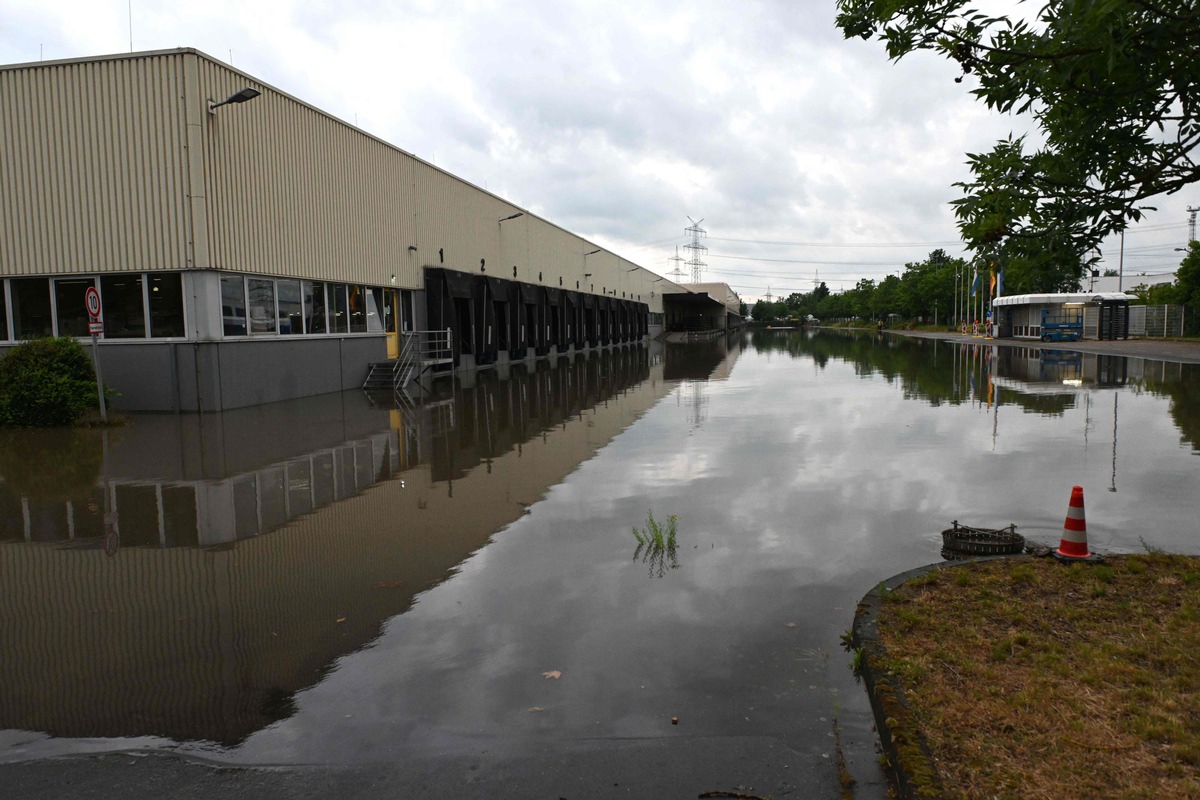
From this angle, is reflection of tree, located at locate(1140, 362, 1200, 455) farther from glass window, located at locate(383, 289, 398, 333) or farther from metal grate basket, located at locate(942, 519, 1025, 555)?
glass window, located at locate(383, 289, 398, 333)

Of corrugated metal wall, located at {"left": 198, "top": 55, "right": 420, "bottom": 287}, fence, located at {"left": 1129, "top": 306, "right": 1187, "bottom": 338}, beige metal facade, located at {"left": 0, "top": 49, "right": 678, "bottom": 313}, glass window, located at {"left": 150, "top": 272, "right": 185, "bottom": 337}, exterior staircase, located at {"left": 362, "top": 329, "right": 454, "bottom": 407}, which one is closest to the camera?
beige metal facade, located at {"left": 0, "top": 49, "right": 678, "bottom": 313}

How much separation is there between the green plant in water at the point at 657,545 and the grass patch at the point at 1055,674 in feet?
6.09

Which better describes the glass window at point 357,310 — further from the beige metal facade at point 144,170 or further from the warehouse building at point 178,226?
the beige metal facade at point 144,170

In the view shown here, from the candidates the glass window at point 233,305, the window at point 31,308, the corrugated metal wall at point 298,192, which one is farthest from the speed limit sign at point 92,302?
the window at point 31,308

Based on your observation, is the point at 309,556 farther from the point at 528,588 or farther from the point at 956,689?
the point at 956,689

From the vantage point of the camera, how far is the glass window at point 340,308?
74.8 feet

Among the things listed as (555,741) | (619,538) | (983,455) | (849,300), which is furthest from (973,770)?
(849,300)

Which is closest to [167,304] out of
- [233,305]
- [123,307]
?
[123,307]

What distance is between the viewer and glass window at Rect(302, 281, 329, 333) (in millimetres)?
21375

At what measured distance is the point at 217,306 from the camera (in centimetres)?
1755

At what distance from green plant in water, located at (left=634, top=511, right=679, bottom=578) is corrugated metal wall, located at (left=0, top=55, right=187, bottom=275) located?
13458 mm

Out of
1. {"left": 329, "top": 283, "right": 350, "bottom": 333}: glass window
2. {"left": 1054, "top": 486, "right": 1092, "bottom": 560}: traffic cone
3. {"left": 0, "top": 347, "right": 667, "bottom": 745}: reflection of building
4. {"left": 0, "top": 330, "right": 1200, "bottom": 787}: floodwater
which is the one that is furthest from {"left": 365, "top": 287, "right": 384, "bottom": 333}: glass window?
{"left": 1054, "top": 486, "right": 1092, "bottom": 560}: traffic cone

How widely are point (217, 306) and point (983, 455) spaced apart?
14565 millimetres

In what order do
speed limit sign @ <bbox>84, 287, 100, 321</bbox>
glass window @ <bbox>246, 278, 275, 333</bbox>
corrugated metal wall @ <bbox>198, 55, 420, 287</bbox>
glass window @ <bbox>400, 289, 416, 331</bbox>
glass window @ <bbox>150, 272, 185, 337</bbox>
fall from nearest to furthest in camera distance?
1. speed limit sign @ <bbox>84, 287, 100, 321</bbox>
2. glass window @ <bbox>150, 272, 185, 337</bbox>
3. corrugated metal wall @ <bbox>198, 55, 420, 287</bbox>
4. glass window @ <bbox>246, 278, 275, 333</bbox>
5. glass window @ <bbox>400, 289, 416, 331</bbox>
